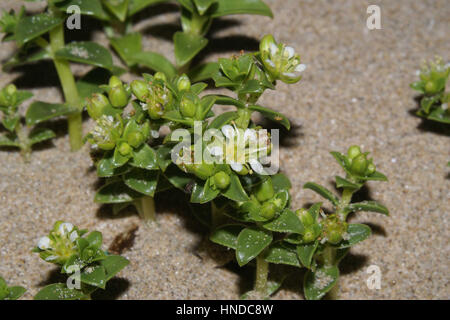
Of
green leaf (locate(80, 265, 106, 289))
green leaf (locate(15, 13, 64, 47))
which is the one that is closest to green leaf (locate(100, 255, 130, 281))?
green leaf (locate(80, 265, 106, 289))

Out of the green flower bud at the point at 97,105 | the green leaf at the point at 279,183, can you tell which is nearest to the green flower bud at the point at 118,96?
the green flower bud at the point at 97,105

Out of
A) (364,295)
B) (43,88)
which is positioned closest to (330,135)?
(364,295)

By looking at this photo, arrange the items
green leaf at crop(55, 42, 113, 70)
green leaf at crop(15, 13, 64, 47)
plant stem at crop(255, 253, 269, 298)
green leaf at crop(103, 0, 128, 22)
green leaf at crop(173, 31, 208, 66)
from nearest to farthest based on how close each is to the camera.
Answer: plant stem at crop(255, 253, 269, 298)
green leaf at crop(15, 13, 64, 47)
green leaf at crop(55, 42, 113, 70)
green leaf at crop(173, 31, 208, 66)
green leaf at crop(103, 0, 128, 22)

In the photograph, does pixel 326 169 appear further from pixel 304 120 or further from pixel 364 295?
pixel 364 295

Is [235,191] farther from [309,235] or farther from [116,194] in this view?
[116,194]

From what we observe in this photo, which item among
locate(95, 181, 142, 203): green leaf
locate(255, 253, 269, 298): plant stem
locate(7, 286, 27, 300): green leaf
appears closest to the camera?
locate(7, 286, 27, 300): green leaf

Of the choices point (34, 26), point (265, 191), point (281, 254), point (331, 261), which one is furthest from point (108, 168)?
point (331, 261)

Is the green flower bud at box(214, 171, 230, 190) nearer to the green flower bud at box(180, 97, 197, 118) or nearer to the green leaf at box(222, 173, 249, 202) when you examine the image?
the green leaf at box(222, 173, 249, 202)
